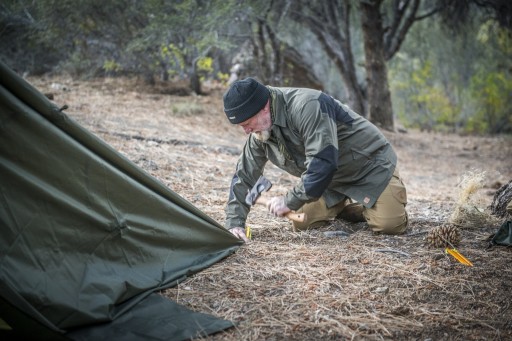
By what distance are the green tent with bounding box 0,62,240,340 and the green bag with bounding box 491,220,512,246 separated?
2164mm

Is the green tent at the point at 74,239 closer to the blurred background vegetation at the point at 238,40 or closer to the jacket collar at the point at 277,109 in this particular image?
the jacket collar at the point at 277,109

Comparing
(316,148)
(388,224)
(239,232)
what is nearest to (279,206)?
(239,232)

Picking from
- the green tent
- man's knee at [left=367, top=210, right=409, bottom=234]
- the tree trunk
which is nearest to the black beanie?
the green tent

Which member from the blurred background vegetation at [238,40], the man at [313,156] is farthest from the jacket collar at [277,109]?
the blurred background vegetation at [238,40]

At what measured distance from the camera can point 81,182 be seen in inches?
103

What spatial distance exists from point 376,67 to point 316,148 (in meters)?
8.38

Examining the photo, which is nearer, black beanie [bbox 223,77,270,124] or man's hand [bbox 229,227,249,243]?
black beanie [bbox 223,77,270,124]

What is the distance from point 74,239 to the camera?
255cm

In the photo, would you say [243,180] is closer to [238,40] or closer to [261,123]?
[261,123]

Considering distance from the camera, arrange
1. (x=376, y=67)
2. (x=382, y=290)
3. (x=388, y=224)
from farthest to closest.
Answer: (x=376, y=67)
(x=388, y=224)
(x=382, y=290)

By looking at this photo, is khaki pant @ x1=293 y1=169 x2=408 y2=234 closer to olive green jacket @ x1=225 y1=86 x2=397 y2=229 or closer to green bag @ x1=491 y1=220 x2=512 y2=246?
olive green jacket @ x1=225 y1=86 x2=397 y2=229

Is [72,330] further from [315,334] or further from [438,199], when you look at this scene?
[438,199]

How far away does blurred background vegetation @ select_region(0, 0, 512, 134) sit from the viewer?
9.12 metres

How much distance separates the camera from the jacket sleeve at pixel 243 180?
3.63 metres
